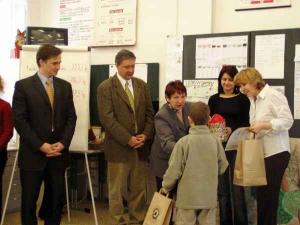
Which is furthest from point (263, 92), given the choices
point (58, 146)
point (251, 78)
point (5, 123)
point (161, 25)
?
point (5, 123)

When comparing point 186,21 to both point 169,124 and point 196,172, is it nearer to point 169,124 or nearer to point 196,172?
point 169,124

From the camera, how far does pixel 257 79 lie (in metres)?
3.05

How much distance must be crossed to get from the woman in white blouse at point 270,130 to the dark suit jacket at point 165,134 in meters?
0.57

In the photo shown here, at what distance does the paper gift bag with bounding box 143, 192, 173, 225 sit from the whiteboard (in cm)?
120

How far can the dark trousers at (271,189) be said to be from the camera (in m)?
2.98

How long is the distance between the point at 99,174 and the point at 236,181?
227cm

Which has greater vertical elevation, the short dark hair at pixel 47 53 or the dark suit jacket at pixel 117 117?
the short dark hair at pixel 47 53

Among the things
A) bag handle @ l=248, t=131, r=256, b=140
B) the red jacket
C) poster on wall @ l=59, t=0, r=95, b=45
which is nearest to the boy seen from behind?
bag handle @ l=248, t=131, r=256, b=140

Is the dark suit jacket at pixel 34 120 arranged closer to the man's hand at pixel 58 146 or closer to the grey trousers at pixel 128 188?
the man's hand at pixel 58 146

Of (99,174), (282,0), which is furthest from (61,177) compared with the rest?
(282,0)

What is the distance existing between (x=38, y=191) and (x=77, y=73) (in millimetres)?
1256

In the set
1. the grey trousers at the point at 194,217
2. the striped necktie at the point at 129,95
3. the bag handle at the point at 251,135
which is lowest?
the grey trousers at the point at 194,217

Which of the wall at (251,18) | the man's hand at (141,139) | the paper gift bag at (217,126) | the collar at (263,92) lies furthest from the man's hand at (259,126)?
the wall at (251,18)

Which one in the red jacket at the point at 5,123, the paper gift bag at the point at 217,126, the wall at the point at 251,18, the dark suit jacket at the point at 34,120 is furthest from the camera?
the wall at the point at 251,18
